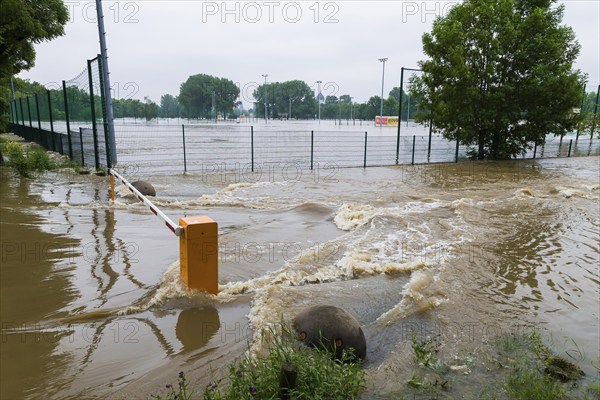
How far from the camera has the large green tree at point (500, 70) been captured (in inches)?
680

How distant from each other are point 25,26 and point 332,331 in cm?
1238

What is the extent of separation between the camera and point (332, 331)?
3383 millimetres

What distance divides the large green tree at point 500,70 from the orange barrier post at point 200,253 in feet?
50.3

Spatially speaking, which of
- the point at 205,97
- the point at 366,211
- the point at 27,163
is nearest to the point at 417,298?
the point at 366,211

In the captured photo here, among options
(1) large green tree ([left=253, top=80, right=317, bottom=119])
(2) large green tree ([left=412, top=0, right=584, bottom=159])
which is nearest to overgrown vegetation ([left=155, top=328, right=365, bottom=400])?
(2) large green tree ([left=412, top=0, right=584, bottom=159])

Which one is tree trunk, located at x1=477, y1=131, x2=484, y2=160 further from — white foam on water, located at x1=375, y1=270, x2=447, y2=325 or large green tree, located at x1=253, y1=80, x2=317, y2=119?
large green tree, located at x1=253, y1=80, x2=317, y2=119

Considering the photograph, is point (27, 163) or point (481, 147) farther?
point (481, 147)

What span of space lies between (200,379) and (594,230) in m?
8.04

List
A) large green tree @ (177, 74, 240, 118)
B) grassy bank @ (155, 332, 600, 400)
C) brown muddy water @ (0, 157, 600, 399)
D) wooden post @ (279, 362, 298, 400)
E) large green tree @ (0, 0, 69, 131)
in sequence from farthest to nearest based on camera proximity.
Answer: large green tree @ (177, 74, 240, 118) → large green tree @ (0, 0, 69, 131) → brown muddy water @ (0, 157, 600, 399) → grassy bank @ (155, 332, 600, 400) → wooden post @ (279, 362, 298, 400)

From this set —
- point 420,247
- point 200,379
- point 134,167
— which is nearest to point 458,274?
point 420,247

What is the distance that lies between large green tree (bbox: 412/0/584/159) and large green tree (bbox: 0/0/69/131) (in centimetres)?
1338

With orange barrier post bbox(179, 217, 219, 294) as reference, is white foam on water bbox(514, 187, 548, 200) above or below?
below

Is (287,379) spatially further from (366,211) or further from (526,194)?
(526,194)

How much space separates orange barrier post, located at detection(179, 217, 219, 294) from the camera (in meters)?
4.04
